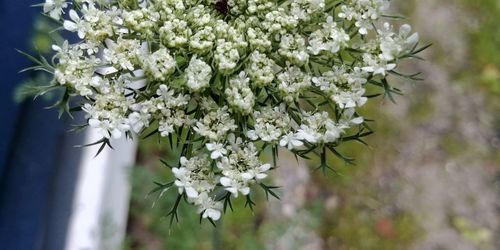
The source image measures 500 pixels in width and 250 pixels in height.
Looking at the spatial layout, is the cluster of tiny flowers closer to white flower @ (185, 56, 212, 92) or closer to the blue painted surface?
white flower @ (185, 56, 212, 92)

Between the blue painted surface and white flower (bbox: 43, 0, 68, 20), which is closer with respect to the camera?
white flower (bbox: 43, 0, 68, 20)

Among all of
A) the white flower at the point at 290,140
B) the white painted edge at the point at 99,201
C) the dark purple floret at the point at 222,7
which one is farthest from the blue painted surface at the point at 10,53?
the white flower at the point at 290,140

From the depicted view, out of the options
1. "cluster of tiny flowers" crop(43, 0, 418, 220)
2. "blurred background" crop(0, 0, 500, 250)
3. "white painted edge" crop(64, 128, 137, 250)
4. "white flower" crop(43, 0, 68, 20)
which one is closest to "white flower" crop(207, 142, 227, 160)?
→ "cluster of tiny flowers" crop(43, 0, 418, 220)

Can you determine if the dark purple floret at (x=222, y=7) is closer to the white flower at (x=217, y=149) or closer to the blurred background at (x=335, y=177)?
the white flower at (x=217, y=149)

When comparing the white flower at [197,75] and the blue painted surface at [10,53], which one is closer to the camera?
the white flower at [197,75]

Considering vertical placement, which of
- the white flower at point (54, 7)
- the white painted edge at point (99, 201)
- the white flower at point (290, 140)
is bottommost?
the white painted edge at point (99, 201)
